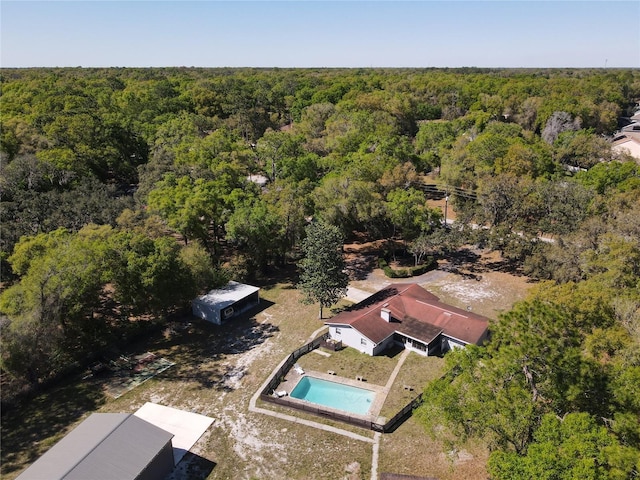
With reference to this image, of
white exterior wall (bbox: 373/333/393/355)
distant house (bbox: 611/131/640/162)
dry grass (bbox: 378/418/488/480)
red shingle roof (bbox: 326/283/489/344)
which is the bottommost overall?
dry grass (bbox: 378/418/488/480)

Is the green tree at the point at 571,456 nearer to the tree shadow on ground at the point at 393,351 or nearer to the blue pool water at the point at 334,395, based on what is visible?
the blue pool water at the point at 334,395

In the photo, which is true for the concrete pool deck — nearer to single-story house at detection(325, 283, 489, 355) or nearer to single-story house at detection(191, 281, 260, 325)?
single-story house at detection(325, 283, 489, 355)

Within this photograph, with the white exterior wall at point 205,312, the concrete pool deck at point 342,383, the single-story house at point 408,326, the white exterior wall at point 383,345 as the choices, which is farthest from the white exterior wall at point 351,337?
the white exterior wall at point 205,312

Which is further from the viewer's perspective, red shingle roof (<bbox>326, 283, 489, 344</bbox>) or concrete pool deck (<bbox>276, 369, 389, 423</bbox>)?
red shingle roof (<bbox>326, 283, 489, 344</bbox>)

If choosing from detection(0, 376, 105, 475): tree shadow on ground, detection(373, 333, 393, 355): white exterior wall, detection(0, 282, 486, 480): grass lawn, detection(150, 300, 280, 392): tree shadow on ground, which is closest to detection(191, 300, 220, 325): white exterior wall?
detection(150, 300, 280, 392): tree shadow on ground

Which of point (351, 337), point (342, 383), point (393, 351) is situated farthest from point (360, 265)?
point (342, 383)

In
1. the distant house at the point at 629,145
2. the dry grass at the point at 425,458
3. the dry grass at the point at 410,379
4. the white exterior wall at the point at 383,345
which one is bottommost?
the dry grass at the point at 425,458
